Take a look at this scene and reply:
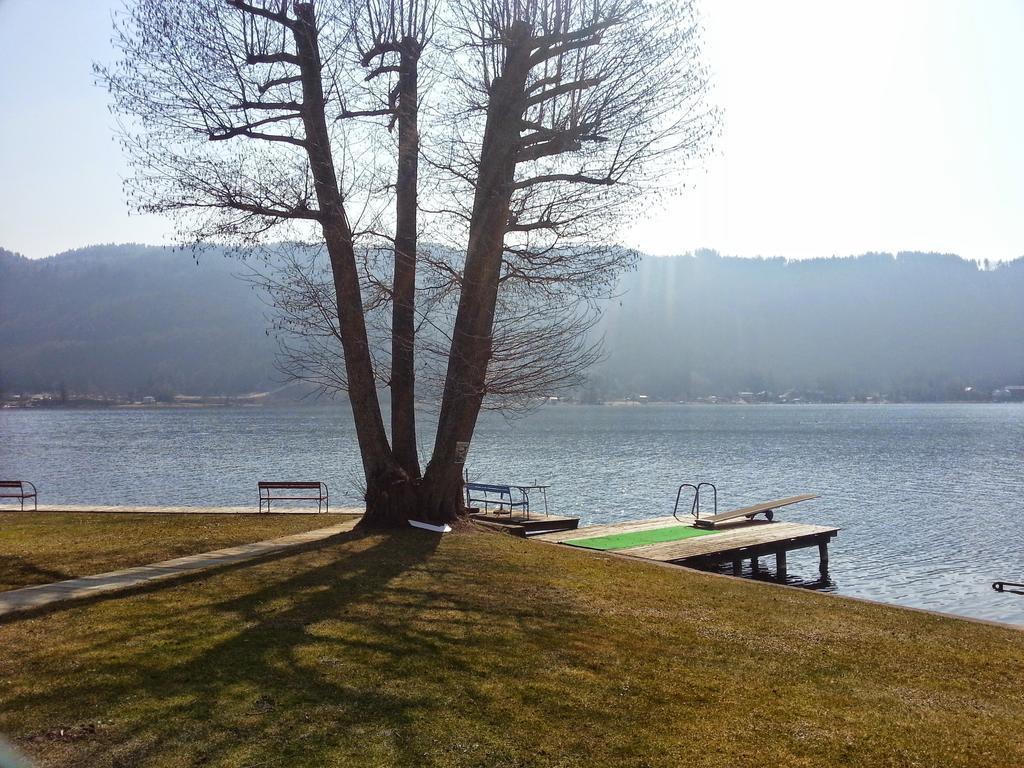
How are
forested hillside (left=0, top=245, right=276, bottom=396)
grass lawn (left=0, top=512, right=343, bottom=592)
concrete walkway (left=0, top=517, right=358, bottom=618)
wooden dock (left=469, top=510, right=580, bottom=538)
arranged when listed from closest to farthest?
concrete walkway (left=0, top=517, right=358, bottom=618)
grass lawn (left=0, top=512, right=343, bottom=592)
wooden dock (left=469, top=510, right=580, bottom=538)
forested hillside (left=0, top=245, right=276, bottom=396)

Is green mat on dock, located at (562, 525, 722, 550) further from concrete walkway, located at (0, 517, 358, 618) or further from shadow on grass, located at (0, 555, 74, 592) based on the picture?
shadow on grass, located at (0, 555, 74, 592)

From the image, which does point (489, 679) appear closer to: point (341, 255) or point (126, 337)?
point (341, 255)

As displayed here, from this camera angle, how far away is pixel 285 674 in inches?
259

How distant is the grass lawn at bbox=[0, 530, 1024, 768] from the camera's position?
17.8ft

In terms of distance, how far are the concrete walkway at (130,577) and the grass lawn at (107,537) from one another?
0.33 m

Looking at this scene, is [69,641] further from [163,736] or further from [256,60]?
[256,60]

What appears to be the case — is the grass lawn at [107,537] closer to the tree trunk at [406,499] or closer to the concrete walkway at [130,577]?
the concrete walkway at [130,577]

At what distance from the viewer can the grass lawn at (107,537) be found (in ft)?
36.7

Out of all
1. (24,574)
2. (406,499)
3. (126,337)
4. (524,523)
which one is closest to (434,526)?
(406,499)

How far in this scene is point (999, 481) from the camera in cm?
4534

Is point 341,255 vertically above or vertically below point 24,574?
above

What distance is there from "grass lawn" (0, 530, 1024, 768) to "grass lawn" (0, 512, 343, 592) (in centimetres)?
231

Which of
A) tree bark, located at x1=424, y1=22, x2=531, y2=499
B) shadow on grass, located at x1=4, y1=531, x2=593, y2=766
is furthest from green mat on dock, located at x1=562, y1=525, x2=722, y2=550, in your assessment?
shadow on grass, located at x1=4, y1=531, x2=593, y2=766

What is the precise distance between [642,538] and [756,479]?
30203 mm
